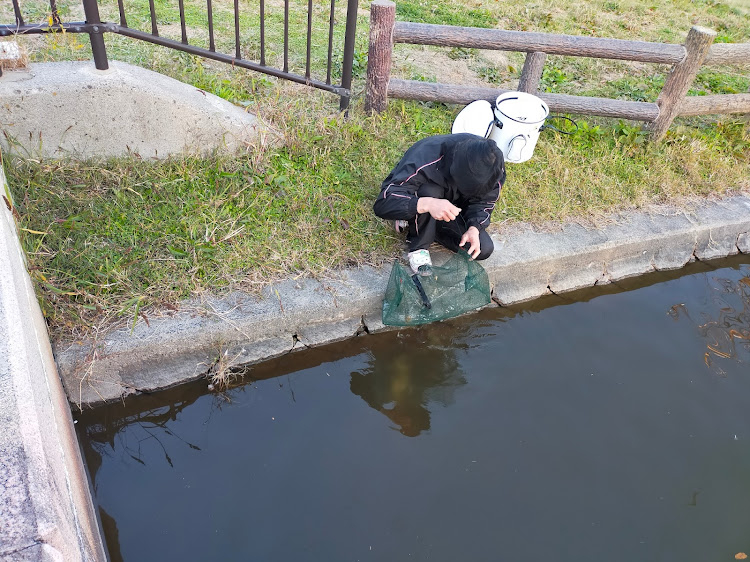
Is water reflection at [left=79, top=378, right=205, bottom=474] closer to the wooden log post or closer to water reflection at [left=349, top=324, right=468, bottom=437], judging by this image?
water reflection at [left=349, top=324, right=468, bottom=437]

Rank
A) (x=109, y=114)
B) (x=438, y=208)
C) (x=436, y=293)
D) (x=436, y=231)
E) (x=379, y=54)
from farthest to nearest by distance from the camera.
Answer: (x=379, y=54), (x=436, y=231), (x=109, y=114), (x=436, y=293), (x=438, y=208)

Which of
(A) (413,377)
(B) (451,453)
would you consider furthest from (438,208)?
(B) (451,453)

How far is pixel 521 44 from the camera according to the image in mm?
4641

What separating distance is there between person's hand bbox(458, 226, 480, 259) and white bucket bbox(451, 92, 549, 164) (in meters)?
1.28

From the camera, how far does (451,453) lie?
9.80 ft

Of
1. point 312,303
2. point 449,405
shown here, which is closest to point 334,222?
point 312,303

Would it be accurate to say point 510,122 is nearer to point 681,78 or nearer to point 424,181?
point 424,181

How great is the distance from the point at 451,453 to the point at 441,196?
159 cm

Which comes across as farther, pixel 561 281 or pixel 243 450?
pixel 561 281

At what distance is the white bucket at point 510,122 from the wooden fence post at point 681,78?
4.21 ft

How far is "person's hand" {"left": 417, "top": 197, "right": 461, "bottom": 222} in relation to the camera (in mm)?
3346

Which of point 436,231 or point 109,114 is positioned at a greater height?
point 109,114

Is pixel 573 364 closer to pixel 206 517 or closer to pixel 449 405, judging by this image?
pixel 449 405

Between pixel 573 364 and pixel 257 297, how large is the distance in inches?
79.6
